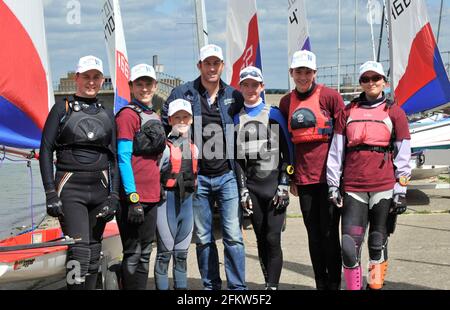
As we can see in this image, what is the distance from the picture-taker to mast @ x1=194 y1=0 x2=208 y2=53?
374 inches

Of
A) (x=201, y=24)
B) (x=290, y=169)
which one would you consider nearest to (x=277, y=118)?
(x=290, y=169)

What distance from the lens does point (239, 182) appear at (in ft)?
14.6

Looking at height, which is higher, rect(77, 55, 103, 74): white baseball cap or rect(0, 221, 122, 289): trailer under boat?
rect(77, 55, 103, 74): white baseball cap

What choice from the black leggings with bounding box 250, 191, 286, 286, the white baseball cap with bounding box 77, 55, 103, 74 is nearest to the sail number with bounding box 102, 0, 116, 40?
the white baseball cap with bounding box 77, 55, 103, 74

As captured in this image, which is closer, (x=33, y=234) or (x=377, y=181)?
(x=377, y=181)

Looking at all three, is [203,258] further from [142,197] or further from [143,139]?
[143,139]

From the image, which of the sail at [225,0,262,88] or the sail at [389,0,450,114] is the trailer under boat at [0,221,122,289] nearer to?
the sail at [389,0,450,114]

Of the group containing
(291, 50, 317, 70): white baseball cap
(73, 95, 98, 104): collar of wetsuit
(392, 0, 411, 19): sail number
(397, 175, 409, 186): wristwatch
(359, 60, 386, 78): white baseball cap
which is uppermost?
(392, 0, 411, 19): sail number

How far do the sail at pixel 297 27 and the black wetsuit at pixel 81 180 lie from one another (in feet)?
24.5

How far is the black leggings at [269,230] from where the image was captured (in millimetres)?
4391

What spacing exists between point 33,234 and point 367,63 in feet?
11.1

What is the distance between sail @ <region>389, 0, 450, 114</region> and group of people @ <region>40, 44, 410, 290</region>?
3854 millimetres
